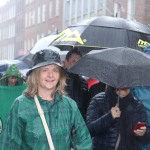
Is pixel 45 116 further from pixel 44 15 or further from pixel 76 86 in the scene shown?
pixel 44 15

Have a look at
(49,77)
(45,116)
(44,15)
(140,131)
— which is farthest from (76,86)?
(44,15)

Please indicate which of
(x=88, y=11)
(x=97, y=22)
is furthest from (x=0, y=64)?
(x=88, y=11)

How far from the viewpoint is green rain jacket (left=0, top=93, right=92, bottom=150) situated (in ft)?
10.9

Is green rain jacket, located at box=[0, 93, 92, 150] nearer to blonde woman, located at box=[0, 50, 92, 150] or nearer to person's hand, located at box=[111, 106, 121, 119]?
blonde woman, located at box=[0, 50, 92, 150]

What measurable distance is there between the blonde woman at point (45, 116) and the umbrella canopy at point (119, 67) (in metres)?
0.61

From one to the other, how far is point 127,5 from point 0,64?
63.7ft

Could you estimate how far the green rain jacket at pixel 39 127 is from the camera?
→ 3.33 meters

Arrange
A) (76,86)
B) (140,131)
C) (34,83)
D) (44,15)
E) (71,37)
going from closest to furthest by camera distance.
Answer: (34,83)
(140,131)
(76,86)
(71,37)
(44,15)

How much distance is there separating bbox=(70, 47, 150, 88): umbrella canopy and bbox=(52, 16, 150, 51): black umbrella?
2.14 meters

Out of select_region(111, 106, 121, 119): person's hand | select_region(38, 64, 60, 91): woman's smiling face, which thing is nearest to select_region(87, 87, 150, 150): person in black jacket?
select_region(111, 106, 121, 119): person's hand

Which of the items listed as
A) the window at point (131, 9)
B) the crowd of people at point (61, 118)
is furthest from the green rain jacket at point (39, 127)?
the window at point (131, 9)

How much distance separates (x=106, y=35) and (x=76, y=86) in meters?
1.10

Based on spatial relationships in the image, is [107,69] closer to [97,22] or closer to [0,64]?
[97,22]

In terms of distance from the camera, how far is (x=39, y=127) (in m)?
3.34
